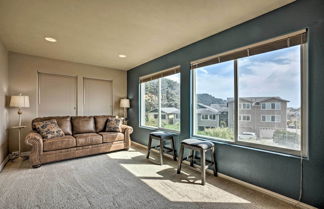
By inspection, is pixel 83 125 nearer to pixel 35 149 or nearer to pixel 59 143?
pixel 59 143

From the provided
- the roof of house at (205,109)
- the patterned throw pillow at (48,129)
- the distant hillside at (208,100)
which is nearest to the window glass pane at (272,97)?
the distant hillside at (208,100)

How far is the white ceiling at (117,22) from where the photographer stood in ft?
6.49

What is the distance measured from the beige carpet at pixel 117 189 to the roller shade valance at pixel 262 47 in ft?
6.44

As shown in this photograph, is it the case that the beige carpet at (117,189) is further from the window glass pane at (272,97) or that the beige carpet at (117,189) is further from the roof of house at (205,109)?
the roof of house at (205,109)

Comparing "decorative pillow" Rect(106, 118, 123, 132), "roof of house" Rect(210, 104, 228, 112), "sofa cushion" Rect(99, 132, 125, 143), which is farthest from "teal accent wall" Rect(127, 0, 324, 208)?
"decorative pillow" Rect(106, 118, 123, 132)

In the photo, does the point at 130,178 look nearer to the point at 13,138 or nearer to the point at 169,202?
the point at 169,202

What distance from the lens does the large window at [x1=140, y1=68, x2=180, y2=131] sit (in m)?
3.70

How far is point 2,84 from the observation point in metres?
3.14

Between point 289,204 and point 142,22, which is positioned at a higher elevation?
point 142,22

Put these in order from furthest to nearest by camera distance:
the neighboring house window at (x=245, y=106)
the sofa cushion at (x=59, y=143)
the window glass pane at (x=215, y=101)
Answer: the sofa cushion at (x=59, y=143) → the window glass pane at (x=215, y=101) → the neighboring house window at (x=245, y=106)

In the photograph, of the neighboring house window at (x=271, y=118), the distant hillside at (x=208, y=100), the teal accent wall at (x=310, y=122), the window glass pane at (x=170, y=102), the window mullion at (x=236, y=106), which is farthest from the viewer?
the window glass pane at (x=170, y=102)

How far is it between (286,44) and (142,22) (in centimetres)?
198

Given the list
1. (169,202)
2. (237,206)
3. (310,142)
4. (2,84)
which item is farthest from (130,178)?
(2,84)

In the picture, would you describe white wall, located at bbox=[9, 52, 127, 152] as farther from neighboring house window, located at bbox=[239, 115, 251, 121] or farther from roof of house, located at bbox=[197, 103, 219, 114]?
neighboring house window, located at bbox=[239, 115, 251, 121]
